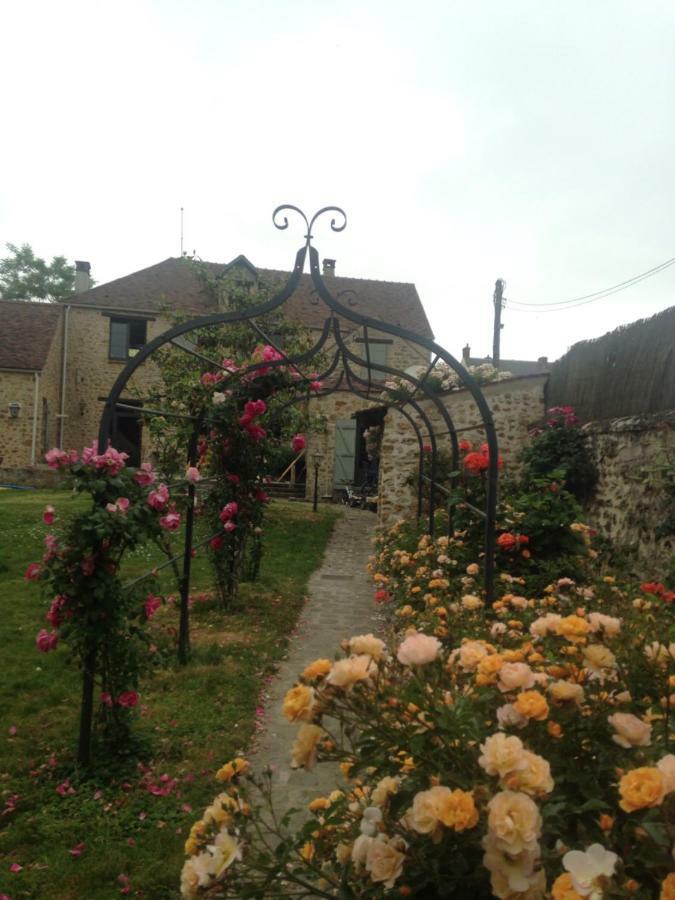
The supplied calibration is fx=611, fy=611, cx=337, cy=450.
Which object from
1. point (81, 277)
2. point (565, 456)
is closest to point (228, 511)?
point (565, 456)

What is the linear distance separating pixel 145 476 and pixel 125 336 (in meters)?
17.3

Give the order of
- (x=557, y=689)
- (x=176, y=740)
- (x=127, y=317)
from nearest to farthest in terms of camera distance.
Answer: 1. (x=557, y=689)
2. (x=176, y=740)
3. (x=127, y=317)

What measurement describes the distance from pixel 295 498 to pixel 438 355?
1371 cm

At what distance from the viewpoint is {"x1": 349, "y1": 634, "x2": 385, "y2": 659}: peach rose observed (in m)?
1.35

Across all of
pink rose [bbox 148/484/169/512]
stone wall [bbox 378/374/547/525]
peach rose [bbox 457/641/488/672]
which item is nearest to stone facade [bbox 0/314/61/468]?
stone wall [bbox 378/374/547/525]

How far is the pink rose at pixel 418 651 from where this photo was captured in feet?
4.22

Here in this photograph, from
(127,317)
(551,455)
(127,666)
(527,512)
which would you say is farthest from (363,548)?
(127,317)

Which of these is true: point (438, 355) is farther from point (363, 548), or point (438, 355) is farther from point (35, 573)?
point (363, 548)

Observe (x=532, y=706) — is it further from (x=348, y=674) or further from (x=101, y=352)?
(x=101, y=352)

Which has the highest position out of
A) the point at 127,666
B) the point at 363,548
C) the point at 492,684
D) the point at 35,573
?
the point at 492,684

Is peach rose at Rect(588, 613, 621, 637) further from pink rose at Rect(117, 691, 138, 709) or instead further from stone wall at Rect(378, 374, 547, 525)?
stone wall at Rect(378, 374, 547, 525)

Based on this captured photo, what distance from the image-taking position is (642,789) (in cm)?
94

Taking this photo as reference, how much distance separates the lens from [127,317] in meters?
18.8

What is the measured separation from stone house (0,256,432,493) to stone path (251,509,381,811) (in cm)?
737
